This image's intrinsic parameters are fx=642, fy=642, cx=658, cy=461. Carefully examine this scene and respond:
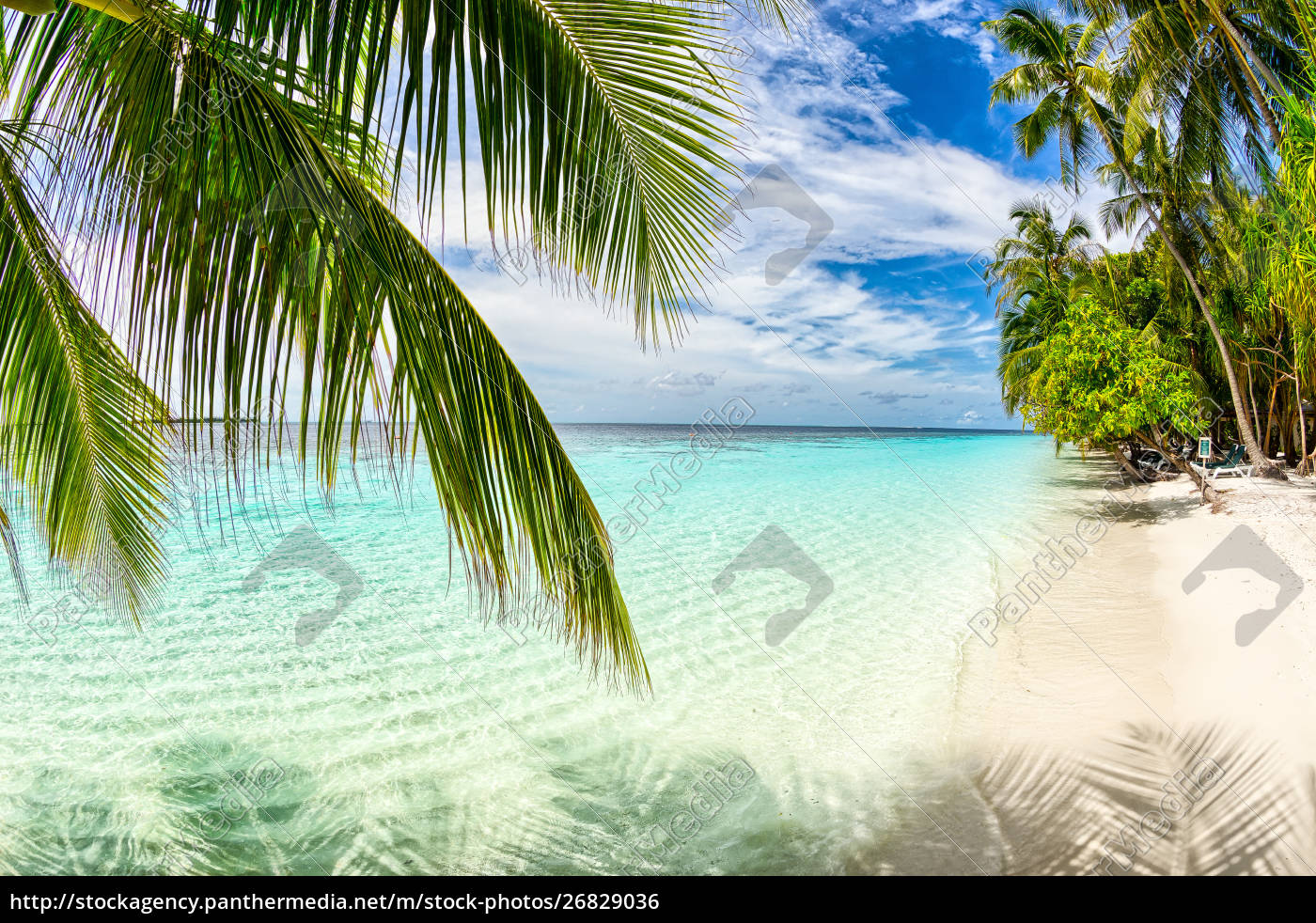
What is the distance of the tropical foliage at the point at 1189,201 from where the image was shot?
21.4 feet

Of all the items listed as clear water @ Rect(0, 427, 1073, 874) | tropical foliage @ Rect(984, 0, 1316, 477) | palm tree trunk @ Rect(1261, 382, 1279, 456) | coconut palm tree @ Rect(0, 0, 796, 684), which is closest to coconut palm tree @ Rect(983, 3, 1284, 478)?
tropical foliage @ Rect(984, 0, 1316, 477)

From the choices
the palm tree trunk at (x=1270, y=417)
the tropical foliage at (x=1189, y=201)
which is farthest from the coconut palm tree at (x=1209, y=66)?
the palm tree trunk at (x=1270, y=417)

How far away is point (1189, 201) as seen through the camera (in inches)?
594

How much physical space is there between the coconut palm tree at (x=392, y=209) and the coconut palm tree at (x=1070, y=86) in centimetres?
1652

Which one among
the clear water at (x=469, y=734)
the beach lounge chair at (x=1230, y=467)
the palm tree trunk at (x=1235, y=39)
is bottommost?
the clear water at (x=469, y=734)

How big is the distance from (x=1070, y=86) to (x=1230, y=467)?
32.1 ft

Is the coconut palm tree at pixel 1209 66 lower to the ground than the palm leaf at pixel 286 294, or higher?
higher

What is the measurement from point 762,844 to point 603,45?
397 centimetres

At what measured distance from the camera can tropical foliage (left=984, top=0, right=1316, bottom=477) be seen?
6508mm

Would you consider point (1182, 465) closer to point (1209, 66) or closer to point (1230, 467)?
point (1230, 467)

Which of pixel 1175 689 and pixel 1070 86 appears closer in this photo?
pixel 1175 689

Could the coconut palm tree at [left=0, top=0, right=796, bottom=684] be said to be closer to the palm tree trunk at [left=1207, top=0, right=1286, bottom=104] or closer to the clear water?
the clear water

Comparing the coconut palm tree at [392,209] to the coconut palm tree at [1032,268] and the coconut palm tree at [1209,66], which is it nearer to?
the coconut palm tree at [1209,66]

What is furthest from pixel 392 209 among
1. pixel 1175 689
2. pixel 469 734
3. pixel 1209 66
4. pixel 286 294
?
pixel 1209 66
